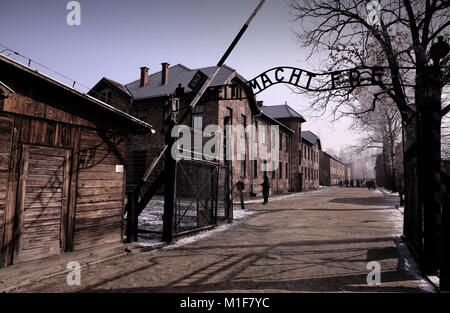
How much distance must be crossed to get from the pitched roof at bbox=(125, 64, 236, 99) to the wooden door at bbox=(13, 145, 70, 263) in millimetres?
13457

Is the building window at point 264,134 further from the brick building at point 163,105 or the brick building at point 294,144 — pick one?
the brick building at point 294,144

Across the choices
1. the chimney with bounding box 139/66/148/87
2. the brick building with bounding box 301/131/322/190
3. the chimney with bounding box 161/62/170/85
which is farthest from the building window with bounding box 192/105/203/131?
the brick building with bounding box 301/131/322/190

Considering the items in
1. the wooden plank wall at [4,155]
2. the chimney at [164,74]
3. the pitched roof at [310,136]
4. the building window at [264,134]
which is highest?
the chimney at [164,74]

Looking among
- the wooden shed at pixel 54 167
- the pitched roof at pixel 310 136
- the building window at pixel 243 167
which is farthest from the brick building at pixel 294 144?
the wooden shed at pixel 54 167

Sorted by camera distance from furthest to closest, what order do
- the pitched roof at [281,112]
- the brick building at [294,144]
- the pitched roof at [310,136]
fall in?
the pitched roof at [310,136] → the pitched roof at [281,112] → the brick building at [294,144]

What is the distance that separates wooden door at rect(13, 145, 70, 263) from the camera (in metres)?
5.02

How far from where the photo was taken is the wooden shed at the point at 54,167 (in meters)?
4.82

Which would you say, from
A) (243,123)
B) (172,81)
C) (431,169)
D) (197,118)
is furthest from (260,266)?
(172,81)

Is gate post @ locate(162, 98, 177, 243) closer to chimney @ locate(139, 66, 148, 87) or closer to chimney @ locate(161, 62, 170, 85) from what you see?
chimney @ locate(161, 62, 170, 85)

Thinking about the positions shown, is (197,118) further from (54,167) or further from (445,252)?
(445,252)

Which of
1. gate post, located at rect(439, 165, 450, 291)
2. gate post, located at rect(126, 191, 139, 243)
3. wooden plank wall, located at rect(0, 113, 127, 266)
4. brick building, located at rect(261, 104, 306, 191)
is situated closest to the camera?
gate post, located at rect(439, 165, 450, 291)

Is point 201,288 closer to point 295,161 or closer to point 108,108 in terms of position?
point 108,108

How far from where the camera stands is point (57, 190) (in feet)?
18.4
